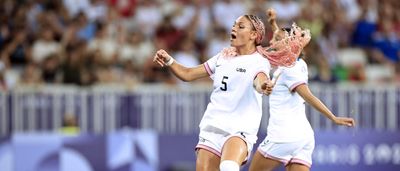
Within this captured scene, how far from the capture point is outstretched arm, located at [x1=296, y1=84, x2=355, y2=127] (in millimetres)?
11398

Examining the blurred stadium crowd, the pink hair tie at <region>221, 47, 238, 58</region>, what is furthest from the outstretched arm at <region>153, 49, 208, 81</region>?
the blurred stadium crowd

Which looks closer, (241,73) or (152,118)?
(241,73)

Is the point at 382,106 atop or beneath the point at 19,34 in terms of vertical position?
beneath

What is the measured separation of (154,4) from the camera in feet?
65.2

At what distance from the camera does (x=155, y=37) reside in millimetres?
19344

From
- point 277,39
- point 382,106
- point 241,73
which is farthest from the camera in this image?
point 382,106

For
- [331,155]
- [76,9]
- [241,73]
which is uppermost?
[76,9]

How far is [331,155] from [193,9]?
437cm

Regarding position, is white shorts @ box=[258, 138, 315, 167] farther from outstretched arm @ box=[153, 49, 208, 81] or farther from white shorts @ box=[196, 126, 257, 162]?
outstretched arm @ box=[153, 49, 208, 81]

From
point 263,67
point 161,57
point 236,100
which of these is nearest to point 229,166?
point 236,100

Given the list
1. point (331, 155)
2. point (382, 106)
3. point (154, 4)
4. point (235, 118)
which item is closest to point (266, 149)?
point (235, 118)

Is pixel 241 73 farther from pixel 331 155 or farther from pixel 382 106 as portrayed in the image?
pixel 382 106

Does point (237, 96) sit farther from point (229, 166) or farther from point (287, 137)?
point (287, 137)

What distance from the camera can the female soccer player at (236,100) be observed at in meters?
11.0
